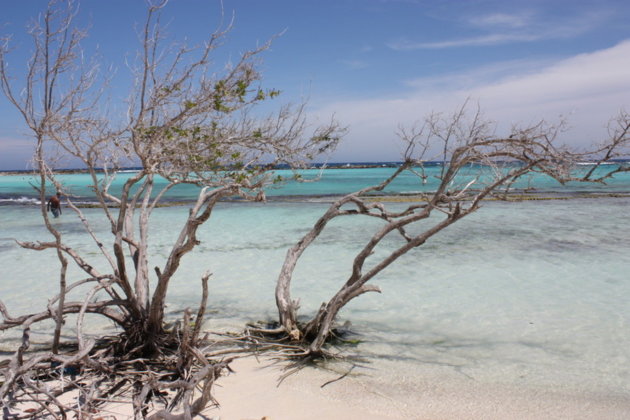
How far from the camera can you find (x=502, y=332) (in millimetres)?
6125

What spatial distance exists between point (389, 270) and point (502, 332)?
3.52 m

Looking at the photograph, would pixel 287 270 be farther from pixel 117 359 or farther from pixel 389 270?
pixel 389 270

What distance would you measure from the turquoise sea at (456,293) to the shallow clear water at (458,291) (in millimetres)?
24

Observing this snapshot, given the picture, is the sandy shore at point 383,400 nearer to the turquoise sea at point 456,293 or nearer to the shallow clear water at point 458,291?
the turquoise sea at point 456,293

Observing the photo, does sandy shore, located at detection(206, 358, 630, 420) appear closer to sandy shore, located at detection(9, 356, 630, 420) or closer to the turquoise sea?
sandy shore, located at detection(9, 356, 630, 420)

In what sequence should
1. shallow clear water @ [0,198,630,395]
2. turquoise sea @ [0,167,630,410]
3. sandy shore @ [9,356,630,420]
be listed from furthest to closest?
shallow clear water @ [0,198,630,395] < turquoise sea @ [0,167,630,410] < sandy shore @ [9,356,630,420]

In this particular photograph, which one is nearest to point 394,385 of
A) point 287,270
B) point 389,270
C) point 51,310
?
point 287,270

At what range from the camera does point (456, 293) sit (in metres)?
7.92

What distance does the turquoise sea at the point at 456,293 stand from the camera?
5090 mm

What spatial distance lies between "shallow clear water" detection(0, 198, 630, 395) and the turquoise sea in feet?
0.08

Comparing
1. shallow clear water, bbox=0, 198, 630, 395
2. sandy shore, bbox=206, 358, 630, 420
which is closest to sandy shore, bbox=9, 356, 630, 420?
sandy shore, bbox=206, 358, 630, 420

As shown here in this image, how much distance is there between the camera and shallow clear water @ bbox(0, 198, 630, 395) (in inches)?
206

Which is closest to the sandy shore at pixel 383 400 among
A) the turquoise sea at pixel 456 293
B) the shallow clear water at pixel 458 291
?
the turquoise sea at pixel 456 293

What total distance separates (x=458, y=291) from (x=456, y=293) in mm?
138
